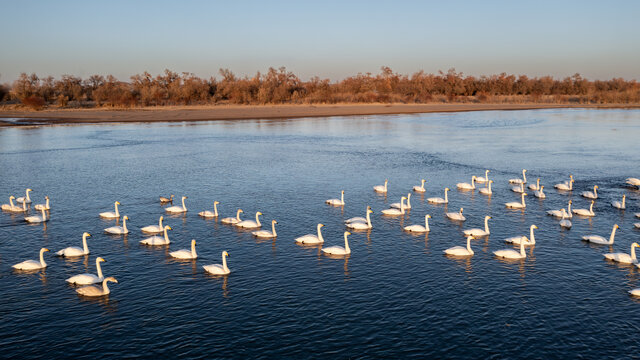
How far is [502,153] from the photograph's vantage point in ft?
174

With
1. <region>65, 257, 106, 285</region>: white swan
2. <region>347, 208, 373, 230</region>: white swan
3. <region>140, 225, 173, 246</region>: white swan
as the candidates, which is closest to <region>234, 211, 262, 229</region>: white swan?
<region>140, 225, 173, 246</region>: white swan

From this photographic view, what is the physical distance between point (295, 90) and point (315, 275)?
5422 inches

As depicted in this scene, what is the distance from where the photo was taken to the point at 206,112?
112562 millimetres

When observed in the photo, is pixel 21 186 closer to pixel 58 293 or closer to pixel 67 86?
pixel 58 293

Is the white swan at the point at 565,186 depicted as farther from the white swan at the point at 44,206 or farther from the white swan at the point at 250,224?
the white swan at the point at 44,206

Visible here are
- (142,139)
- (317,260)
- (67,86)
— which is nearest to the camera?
(317,260)

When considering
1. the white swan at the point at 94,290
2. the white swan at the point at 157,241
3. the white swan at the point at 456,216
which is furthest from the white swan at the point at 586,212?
the white swan at the point at 94,290

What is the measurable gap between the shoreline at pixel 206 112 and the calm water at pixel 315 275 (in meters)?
54.2

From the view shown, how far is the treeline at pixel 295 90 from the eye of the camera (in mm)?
136000

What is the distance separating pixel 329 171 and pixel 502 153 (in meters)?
19.5

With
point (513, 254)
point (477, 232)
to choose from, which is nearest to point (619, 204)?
point (477, 232)

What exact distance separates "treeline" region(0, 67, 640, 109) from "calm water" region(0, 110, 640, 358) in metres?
94.8

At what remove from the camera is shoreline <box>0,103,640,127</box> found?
318 ft

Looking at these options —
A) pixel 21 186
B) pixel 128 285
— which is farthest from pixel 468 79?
pixel 128 285
